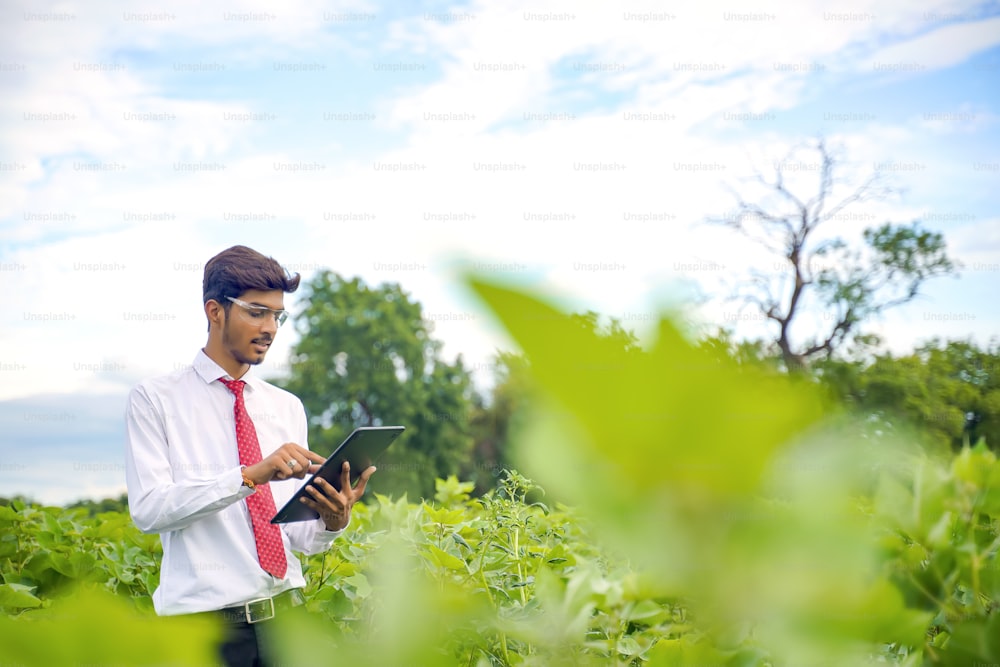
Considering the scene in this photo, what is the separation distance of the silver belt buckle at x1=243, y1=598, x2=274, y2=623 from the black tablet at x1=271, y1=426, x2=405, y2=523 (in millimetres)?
323

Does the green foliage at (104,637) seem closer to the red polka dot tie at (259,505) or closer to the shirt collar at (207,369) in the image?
the red polka dot tie at (259,505)

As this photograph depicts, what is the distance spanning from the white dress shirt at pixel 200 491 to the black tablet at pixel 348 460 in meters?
0.15

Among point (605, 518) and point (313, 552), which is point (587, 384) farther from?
point (313, 552)

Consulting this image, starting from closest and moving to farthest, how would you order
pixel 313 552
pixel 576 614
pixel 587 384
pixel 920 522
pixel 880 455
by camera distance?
1. pixel 587 384
2. pixel 880 455
3. pixel 576 614
4. pixel 920 522
5. pixel 313 552

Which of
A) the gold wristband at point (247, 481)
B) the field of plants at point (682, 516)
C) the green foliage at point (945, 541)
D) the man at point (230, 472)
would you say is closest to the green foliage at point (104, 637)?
the field of plants at point (682, 516)

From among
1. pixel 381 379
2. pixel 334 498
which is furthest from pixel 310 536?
pixel 381 379

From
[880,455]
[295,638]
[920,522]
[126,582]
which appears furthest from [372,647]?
[126,582]

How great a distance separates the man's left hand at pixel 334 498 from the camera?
2830 millimetres

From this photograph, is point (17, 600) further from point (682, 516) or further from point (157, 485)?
point (682, 516)

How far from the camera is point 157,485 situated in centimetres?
285

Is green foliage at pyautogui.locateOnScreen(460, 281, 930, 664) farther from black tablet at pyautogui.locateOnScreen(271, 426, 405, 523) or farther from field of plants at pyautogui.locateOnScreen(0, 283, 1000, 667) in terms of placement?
black tablet at pyautogui.locateOnScreen(271, 426, 405, 523)

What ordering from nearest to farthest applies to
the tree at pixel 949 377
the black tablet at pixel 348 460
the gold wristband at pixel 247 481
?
1. the black tablet at pixel 348 460
2. the gold wristband at pixel 247 481
3. the tree at pixel 949 377

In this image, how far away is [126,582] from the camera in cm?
337

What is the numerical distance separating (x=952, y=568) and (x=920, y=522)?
0.08 m
